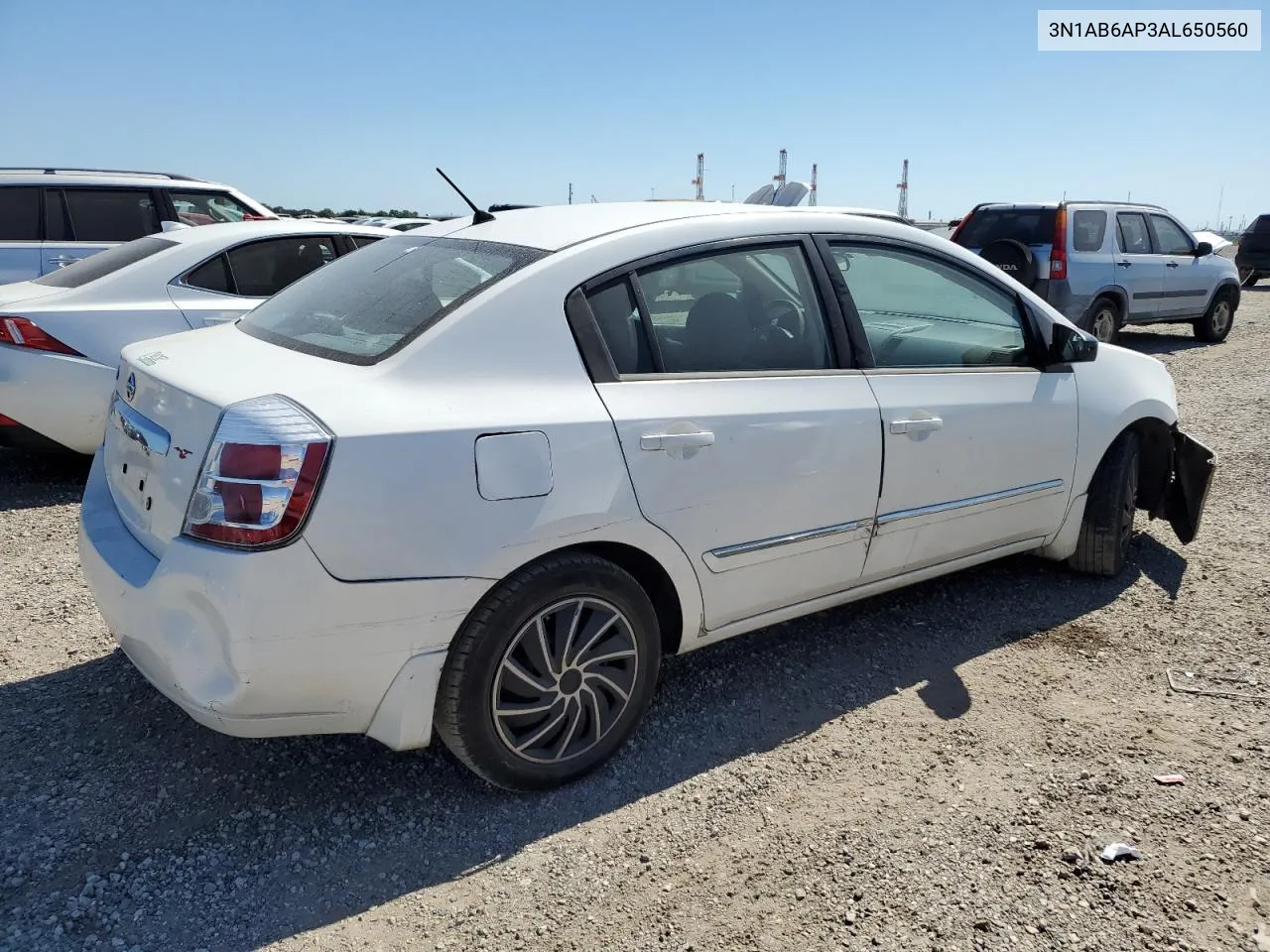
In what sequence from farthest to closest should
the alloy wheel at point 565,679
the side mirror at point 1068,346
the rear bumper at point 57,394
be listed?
1. the rear bumper at point 57,394
2. the side mirror at point 1068,346
3. the alloy wheel at point 565,679

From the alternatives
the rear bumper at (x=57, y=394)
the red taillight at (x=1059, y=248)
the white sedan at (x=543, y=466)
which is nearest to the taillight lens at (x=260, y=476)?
the white sedan at (x=543, y=466)

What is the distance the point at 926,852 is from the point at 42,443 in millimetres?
5124

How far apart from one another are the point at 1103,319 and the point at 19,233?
10.8m

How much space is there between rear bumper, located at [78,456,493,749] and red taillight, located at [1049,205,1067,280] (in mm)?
9908

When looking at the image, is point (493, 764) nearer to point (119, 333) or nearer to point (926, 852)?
point (926, 852)

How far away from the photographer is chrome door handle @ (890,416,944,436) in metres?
3.40

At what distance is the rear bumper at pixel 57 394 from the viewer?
5309 millimetres

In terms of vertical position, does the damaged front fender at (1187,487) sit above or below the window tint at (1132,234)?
below

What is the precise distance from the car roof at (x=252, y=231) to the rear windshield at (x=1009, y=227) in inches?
291

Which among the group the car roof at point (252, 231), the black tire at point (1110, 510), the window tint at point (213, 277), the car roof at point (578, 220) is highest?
the car roof at point (252, 231)

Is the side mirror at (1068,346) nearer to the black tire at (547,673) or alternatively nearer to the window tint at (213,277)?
the black tire at (547,673)

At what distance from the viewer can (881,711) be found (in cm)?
341

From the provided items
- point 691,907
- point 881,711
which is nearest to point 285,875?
point 691,907

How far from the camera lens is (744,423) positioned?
303cm
